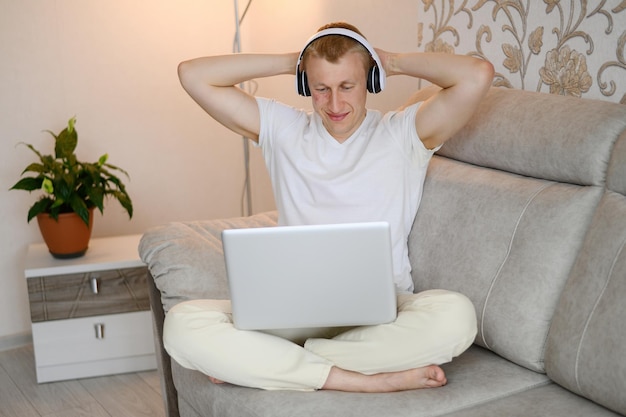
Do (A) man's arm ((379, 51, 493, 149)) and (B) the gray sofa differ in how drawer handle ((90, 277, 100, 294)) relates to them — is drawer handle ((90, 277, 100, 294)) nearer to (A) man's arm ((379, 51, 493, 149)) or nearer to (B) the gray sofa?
(B) the gray sofa

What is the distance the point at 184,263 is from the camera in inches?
83.0

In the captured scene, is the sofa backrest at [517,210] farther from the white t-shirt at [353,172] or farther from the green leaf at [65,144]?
the green leaf at [65,144]

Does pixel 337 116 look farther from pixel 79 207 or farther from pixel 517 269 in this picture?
pixel 79 207

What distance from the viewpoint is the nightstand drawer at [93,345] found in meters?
2.75

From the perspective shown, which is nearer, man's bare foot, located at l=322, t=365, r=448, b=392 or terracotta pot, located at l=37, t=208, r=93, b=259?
man's bare foot, located at l=322, t=365, r=448, b=392

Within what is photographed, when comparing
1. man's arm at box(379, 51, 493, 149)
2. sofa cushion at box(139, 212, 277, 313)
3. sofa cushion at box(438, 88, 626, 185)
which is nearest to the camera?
sofa cushion at box(438, 88, 626, 185)

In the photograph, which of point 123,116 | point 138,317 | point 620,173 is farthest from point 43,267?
point 620,173

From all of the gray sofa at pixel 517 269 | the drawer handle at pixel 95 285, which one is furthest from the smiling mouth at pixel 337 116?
the drawer handle at pixel 95 285

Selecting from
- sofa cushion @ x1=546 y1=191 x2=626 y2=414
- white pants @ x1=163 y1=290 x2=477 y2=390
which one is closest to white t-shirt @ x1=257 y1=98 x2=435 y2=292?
white pants @ x1=163 y1=290 x2=477 y2=390

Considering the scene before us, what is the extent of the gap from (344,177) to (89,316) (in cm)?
121

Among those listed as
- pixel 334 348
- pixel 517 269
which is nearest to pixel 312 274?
pixel 334 348

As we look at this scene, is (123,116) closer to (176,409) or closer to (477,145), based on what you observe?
(176,409)

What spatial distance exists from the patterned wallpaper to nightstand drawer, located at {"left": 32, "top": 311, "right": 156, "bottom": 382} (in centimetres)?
141

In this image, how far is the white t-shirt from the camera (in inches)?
79.0
